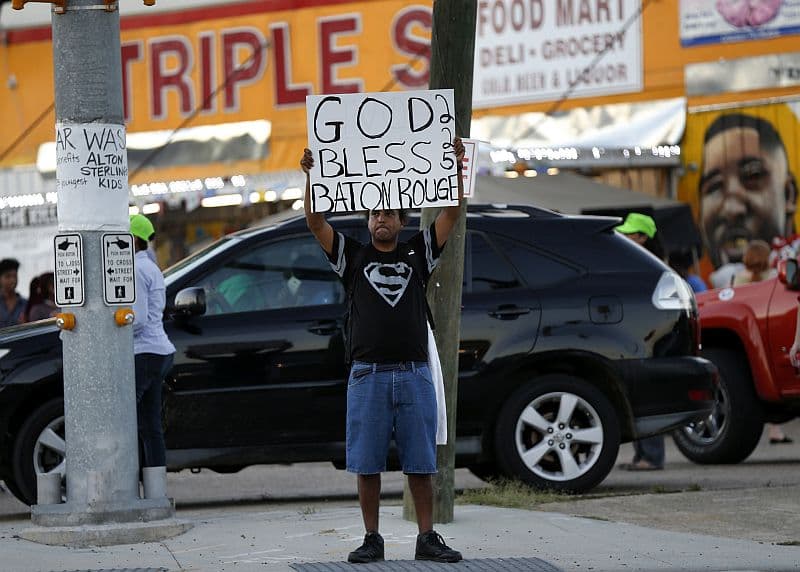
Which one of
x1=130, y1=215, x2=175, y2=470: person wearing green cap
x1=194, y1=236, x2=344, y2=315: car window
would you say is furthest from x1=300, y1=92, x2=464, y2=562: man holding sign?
x1=194, y1=236, x2=344, y2=315: car window

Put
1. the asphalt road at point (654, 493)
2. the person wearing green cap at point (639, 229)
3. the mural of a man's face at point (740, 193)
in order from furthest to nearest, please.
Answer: the mural of a man's face at point (740, 193) < the person wearing green cap at point (639, 229) < the asphalt road at point (654, 493)

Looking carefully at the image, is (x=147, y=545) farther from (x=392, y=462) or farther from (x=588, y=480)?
(x=588, y=480)

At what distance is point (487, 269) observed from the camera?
11227mm

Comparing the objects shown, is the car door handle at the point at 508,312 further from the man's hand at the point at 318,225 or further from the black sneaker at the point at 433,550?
the black sneaker at the point at 433,550

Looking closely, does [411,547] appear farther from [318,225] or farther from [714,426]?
[714,426]

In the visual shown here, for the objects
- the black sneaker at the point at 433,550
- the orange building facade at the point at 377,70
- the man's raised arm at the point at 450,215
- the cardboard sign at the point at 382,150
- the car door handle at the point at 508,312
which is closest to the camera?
the black sneaker at the point at 433,550

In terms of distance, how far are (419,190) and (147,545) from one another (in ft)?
7.33

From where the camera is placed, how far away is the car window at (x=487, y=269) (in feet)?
36.7

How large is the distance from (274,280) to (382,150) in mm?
3043

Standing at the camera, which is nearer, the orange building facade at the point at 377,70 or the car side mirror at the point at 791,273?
the car side mirror at the point at 791,273

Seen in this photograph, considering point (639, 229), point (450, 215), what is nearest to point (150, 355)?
point (450, 215)

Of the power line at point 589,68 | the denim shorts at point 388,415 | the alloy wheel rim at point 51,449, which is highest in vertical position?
the power line at point 589,68

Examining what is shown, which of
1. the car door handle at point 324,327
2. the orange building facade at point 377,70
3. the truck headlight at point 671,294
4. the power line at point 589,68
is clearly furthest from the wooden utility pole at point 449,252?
the power line at point 589,68

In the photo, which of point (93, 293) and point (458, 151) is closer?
point (458, 151)
